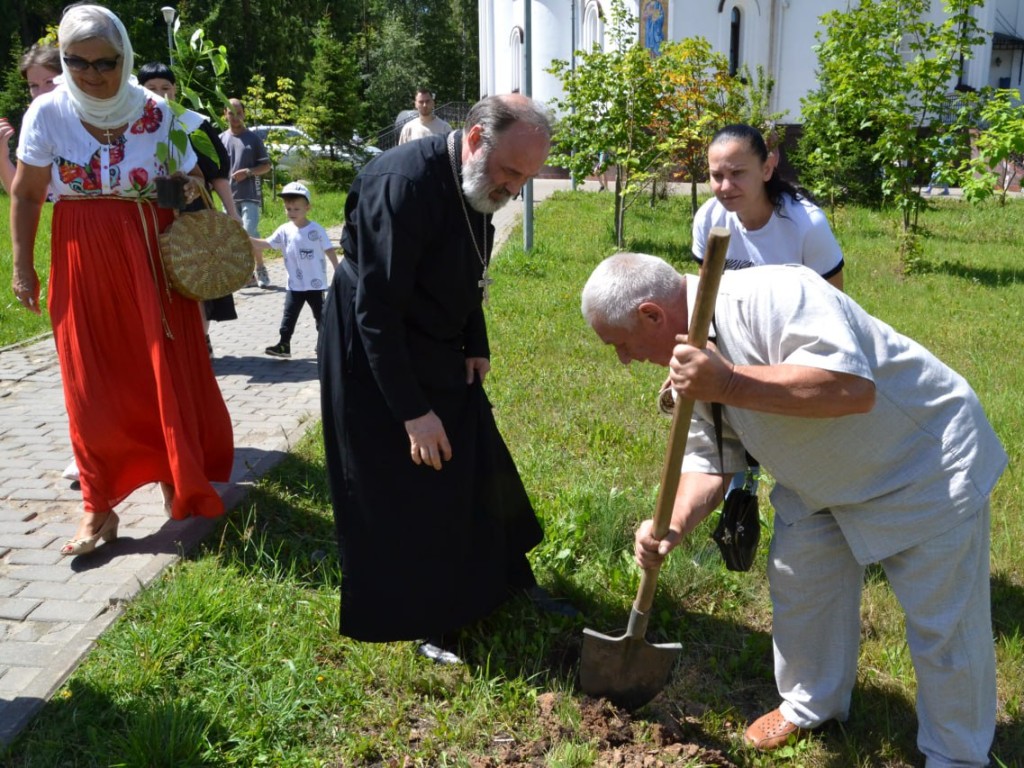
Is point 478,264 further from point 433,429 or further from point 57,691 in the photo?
point 57,691

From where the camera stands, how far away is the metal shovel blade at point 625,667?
302cm

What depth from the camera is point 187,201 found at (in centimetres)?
419

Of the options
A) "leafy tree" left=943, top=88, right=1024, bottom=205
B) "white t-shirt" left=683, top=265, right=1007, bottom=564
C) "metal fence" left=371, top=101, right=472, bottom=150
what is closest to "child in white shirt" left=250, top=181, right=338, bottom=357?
"white t-shirt" left=683, top=265, right=1007, bottom=564

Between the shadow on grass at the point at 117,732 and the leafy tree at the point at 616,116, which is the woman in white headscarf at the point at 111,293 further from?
the leafy tree at the point at 616,116

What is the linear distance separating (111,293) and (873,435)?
3134mm

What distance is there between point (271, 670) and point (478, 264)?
5.03 feet

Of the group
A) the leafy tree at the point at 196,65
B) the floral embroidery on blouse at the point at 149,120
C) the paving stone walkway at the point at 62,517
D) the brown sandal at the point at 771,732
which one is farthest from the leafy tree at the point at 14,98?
the brown sandal at the point at 771,732

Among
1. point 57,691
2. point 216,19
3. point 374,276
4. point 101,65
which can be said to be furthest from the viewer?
point 216,19

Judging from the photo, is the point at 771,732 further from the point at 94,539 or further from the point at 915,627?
the point at 94,539

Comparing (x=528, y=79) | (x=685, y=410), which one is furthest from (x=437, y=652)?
(x=528, y=79)

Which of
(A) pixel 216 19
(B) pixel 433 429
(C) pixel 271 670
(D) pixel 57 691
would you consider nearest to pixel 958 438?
(B) pixel 433 429

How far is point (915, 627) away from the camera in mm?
2623

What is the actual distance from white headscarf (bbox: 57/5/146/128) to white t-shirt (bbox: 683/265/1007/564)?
8.59ft

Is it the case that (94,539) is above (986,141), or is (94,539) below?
below
